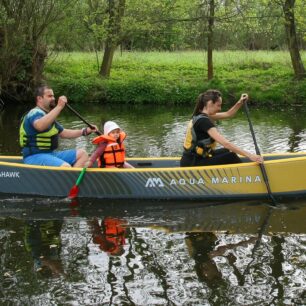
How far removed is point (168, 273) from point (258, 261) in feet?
2.52

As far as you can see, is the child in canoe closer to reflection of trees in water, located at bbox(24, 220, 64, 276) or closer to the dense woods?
reflection of trees in water, located at bbox(24, 220, 64, 276)

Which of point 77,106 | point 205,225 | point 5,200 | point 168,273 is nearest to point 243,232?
point 205,225

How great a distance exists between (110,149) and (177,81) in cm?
1093

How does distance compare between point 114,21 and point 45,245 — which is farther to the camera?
point 114,21

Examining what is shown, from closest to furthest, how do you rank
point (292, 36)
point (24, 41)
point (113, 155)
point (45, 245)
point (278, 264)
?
point (278, 264)
point (45, 245)
point (113, 155)
point (24, 41)
point (292, 36)

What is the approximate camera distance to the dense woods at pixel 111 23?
15586 millimetres

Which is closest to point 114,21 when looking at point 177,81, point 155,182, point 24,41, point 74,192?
point 177,81

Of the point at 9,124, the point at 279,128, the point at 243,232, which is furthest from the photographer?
the point at 9,124

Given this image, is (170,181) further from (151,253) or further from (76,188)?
(151,253)

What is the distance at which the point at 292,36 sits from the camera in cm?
1599

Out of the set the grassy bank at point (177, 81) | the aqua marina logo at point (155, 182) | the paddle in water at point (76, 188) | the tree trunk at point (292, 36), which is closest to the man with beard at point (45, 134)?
the paddle in water at point (76, 188)

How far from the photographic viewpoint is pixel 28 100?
16.6 metres

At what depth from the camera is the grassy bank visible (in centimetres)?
1577

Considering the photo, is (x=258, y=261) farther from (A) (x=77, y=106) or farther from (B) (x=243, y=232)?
(A) (x=77, y=106)
